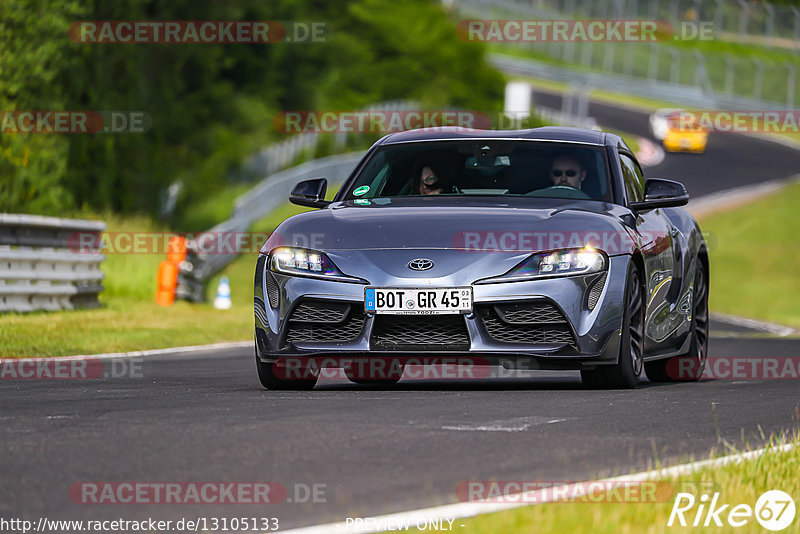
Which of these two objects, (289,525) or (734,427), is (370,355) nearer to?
(734,427)

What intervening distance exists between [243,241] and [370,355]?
2364 centimetres

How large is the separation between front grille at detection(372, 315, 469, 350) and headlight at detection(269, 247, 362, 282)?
304 millimetres

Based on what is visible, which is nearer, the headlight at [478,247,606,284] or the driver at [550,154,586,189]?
the headlight at [478,247,606,284]

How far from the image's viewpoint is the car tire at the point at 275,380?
9.38m

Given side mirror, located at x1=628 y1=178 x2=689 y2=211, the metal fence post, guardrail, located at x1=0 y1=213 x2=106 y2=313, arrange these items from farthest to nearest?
the metal fence post, guardrail, located at x1=0 y1=213 x2=106 y2=313, side mirror, located at x1=628 y1=178 x2=689 y2=211

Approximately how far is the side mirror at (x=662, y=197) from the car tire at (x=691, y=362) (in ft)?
4.36

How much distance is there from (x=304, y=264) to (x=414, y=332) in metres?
0.75

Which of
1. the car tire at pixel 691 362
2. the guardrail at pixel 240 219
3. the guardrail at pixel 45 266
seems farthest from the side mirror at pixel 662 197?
the guardrail at pixel 240 219

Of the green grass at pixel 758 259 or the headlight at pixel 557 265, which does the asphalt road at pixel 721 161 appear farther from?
the headlight at pixel 557 265

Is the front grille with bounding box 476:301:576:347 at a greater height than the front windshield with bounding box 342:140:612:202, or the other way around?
the front windshield with bounding box 342:140:612:202

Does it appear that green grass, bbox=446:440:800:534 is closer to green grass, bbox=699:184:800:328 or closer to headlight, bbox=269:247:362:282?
headlight, bbox=269:247:362:282

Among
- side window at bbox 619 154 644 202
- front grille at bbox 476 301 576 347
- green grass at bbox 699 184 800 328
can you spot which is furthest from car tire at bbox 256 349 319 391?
green grass at bbox 699 184 800 328

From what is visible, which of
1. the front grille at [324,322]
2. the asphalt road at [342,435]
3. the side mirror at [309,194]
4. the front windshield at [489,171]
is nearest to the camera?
the asphalt road at [342,435]

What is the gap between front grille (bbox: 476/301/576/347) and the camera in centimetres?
877
